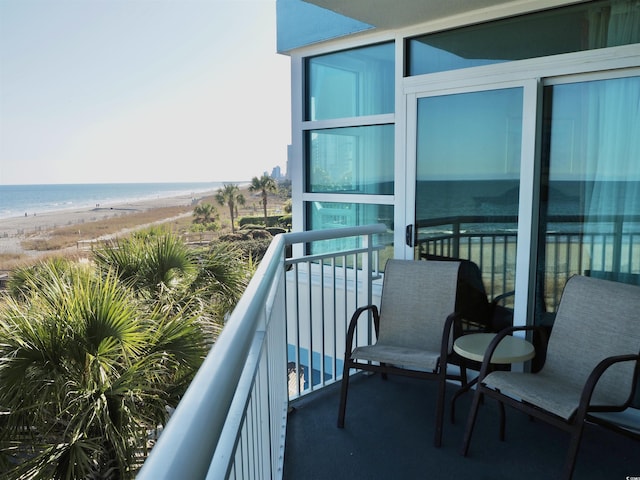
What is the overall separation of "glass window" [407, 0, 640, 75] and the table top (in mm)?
1766

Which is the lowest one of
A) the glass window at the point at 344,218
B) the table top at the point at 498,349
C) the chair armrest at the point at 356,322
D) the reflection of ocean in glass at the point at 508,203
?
the table top at the point at 498,349

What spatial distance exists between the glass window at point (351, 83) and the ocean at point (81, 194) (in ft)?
118

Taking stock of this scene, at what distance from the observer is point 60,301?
4523mm

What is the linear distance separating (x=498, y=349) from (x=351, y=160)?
7.47 feet

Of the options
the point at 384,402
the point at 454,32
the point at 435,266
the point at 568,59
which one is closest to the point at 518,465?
the point at 384,402

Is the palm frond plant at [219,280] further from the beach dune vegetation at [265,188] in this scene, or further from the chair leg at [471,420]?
the beach dune vegetation at [265,188]

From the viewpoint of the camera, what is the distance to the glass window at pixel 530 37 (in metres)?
3.02

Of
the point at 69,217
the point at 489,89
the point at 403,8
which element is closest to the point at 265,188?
the point at 69,217

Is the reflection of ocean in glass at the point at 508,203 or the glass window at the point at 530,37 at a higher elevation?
the glass window at the point at 530,37

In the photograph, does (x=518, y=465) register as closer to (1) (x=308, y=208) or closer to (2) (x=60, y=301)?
(1) (x=308, y=208)

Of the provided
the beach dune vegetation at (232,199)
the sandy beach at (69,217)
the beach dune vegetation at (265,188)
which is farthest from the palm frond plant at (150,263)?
the sandy beach at (69,217)

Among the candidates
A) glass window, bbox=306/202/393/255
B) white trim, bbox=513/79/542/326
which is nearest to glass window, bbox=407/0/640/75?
white trim, bbox=513/79/542/326

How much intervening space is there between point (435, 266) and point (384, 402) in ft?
3.08

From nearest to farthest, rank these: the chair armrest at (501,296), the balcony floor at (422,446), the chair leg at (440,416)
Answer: the balcony floor at (422,446), the chair leg at (440,416), the chair armrest at (501,296)
